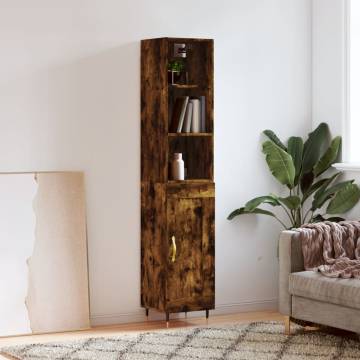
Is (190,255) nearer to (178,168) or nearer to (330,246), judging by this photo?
(178,168)

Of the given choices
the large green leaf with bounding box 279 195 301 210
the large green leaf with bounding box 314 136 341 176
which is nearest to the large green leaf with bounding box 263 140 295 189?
the large green leaf with bounding box 279 195 301 210

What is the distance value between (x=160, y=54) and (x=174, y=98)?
0.36 m

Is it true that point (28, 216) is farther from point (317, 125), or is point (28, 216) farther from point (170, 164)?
point (317, 125)

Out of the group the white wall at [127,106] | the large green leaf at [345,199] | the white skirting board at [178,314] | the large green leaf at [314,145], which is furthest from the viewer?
the large green leaf at [314,145]

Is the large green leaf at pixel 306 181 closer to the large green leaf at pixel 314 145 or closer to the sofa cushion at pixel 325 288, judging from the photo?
the large green leaf at pixel 314 145

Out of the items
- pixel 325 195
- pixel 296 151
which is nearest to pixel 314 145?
pixel 296 151

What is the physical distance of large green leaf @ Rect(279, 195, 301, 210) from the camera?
5.93m

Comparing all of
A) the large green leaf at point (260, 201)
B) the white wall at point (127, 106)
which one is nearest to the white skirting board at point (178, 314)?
the white wall at point (127, 106)

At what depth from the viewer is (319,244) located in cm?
519

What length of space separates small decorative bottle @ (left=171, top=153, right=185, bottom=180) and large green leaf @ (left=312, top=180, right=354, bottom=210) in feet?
3.43

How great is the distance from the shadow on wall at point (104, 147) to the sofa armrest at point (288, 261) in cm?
107

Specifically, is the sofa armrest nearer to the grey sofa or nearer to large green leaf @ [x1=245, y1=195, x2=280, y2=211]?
the grey sofa

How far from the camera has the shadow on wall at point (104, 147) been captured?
5.49 m

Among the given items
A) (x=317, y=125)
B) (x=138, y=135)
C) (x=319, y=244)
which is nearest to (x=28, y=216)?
(x=138, y=135)
